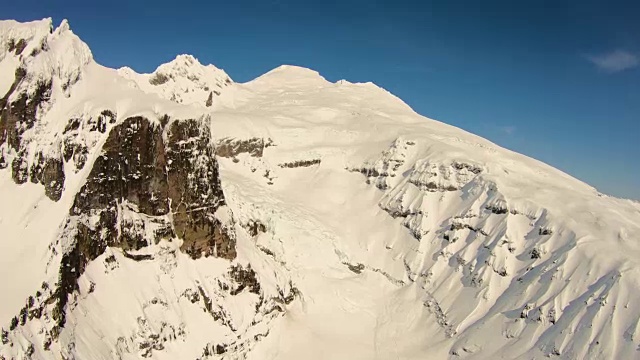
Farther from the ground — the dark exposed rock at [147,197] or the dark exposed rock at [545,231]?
the dark exposed rock at [545,231]

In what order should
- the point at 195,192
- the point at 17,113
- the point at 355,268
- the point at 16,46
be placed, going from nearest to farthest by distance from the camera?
the point at 17,113, the point at 16,46, the point at 195,192, the point at 355,268

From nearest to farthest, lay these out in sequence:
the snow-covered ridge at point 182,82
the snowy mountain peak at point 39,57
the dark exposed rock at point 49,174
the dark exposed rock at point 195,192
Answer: the dark exposed rock at point 49,174 → the snowy mountain peak at point 39,57 → the dark exposed rock at point 195,192 → the snow-covered ridge at point 182,82

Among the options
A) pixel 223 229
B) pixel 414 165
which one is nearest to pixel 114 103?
pixel 223 229

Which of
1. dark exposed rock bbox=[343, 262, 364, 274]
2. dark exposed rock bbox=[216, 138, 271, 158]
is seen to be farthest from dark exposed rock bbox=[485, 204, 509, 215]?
dark exposed rock bbox=[216, 138, 271, 158]

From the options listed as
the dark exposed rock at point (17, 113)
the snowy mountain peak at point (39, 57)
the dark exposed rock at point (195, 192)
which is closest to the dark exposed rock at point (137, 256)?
the dark exposed rock at point (195, 192)

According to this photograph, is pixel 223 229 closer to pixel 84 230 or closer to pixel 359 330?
pixel 84 230

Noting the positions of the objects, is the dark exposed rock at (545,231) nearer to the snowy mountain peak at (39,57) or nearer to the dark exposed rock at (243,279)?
the dark exposed rock at (243,279)

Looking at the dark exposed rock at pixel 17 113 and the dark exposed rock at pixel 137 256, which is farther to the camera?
the dark exposed rock at pixel 17 113

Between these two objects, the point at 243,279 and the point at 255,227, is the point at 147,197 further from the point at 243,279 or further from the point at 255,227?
the point at 255,227

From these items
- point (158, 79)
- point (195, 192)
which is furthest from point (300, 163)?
point (158, 79)

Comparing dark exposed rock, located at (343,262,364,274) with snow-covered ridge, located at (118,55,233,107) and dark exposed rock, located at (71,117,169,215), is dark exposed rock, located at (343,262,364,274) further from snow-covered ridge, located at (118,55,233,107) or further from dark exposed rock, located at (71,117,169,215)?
snow-covered ridge, located at (118,55,233,107)
